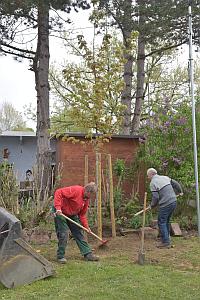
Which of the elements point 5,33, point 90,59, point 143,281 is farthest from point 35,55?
point 143,281

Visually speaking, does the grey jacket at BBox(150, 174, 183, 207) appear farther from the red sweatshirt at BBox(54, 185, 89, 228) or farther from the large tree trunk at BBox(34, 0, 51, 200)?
the large tree trunk at BBox(34, 0, 51, 200)

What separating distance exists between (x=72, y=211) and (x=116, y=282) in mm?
1784

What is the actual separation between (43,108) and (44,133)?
0.78 m

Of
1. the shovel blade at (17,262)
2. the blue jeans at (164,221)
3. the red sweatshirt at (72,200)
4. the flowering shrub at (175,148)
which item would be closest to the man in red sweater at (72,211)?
the red sweatshirt at (72,200)

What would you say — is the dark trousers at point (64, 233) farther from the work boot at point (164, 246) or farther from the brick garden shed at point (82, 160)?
the brick garden shed at point (82, 160)

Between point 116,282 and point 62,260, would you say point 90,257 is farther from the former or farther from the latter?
point 116,282

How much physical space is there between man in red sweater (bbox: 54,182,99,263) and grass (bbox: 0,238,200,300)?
243 mm

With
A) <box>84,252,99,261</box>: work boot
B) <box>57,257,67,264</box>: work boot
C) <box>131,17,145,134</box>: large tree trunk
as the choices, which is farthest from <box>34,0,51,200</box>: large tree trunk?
<box>131,17,145,134</box>: large tree trunk

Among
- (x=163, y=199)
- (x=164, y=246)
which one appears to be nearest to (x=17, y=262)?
(x=164, y=246)

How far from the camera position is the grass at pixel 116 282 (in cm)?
593

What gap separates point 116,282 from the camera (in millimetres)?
6480

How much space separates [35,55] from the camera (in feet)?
46.2

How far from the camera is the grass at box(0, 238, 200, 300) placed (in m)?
5.93

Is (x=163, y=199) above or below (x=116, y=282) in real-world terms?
above
